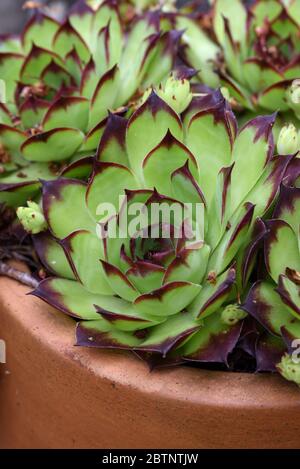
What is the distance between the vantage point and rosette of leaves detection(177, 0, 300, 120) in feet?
2.93

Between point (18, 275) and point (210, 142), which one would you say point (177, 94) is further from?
point (18, 275)

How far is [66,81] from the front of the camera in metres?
0.95

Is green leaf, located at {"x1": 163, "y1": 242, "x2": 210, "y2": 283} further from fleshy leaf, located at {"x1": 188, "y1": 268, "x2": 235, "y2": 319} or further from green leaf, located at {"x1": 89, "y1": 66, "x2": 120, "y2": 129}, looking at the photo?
green leaf, located at {"x1": 89, "y1": 66, "x2": 120, "y2": 129}

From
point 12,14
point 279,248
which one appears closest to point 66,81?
point 279,248

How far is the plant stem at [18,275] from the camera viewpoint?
0.84 metres

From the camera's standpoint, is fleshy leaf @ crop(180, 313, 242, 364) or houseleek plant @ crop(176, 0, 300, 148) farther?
houseleek plant @ crop(176, 0, 300, 148)

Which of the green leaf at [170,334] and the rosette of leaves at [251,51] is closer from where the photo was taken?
the green leaf at [170,334]

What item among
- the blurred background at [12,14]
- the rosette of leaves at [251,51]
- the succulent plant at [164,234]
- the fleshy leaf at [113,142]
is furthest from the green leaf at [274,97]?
the blurred background at [12,14]

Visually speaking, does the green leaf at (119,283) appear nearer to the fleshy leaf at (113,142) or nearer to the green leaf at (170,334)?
the green leaf at (170,334)

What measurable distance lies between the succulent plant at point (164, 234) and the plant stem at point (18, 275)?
42mm

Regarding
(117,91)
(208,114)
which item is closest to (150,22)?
(117,91)
